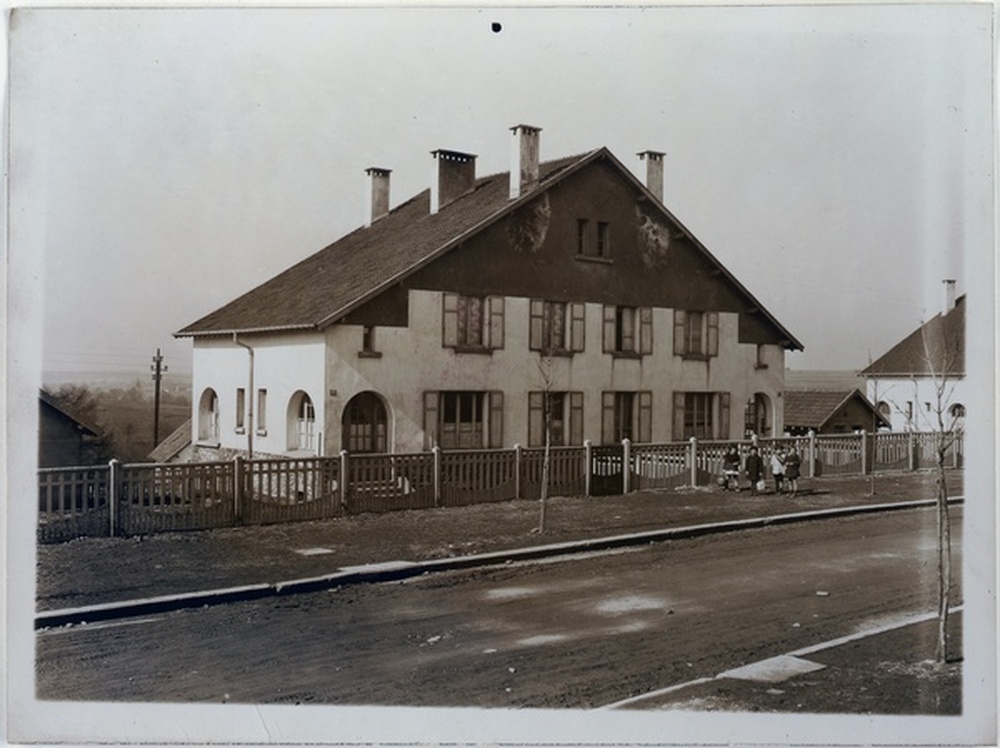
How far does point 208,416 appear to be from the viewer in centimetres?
1134

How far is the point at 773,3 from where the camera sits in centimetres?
884

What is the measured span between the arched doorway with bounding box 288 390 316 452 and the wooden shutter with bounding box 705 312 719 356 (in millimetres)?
6051

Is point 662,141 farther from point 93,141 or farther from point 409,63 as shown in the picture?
point 93,141

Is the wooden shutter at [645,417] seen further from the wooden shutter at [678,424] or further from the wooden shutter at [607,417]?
the wooden shutter at [607,417]

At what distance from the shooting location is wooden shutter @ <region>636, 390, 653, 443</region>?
14680mm

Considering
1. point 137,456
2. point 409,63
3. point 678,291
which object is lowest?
point 137,456

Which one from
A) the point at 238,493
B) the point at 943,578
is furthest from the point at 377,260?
the point at 943,578

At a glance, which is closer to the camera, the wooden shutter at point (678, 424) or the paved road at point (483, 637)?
the paved road at point (483, 637)

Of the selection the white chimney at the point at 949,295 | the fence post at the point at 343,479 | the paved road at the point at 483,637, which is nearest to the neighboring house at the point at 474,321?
the fence post at the point at 343,479

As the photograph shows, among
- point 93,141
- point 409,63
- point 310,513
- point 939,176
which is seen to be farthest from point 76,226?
point 939,176

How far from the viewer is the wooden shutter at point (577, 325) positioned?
13.0m

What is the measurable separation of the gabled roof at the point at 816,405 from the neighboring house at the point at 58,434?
9.88 metres

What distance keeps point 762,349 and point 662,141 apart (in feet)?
15.9

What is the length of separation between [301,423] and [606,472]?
5.01 metres
